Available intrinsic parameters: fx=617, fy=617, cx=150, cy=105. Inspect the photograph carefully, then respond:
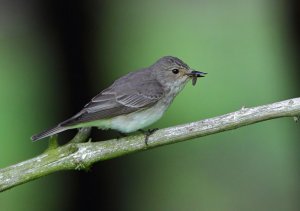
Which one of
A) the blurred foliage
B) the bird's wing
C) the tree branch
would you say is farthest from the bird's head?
the blurred foliage

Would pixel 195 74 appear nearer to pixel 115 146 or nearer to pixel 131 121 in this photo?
pixel 131 121

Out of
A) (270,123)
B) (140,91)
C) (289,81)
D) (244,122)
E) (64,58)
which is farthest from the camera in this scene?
(270,123)

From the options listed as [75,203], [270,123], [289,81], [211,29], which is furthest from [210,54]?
[75,203]

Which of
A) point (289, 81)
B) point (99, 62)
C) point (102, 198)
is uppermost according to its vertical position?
point (99, 62)

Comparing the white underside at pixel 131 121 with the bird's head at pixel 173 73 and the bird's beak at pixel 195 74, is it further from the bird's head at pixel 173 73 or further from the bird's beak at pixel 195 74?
the bird's beak at pixel 195 74

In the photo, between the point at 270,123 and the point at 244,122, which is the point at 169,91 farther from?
the point at 270,123

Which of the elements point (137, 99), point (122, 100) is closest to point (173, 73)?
point (137, 99)

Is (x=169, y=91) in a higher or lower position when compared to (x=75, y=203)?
higher

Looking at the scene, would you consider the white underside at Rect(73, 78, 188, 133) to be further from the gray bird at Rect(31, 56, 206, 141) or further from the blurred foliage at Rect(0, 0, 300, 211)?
the blurred foliage at Rect(0, 0, 300, 211)
